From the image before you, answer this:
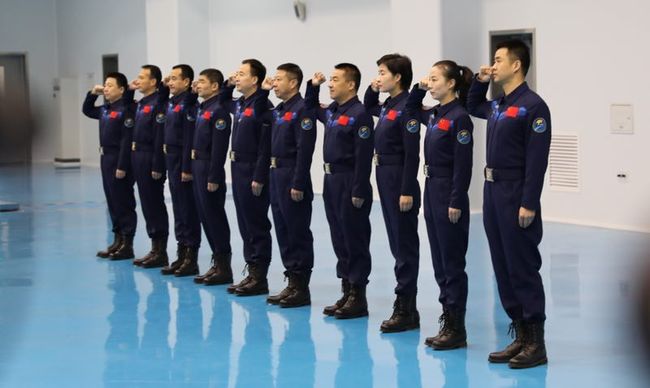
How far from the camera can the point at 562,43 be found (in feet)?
42.5

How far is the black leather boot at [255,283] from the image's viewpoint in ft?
28.4

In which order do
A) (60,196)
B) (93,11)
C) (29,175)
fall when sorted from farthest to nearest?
(93,11)
(29,175)
(60,196)

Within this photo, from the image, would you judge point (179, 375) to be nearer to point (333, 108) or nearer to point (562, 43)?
point (333, 108)

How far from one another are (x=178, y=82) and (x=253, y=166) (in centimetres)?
158

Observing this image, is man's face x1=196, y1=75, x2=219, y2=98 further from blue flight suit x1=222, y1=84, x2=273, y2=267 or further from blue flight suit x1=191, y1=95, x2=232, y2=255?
blue flight suit x1=222, y1=84, x2=273, y2=267

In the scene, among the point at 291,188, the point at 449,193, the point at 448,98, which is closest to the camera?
the point at 449,193

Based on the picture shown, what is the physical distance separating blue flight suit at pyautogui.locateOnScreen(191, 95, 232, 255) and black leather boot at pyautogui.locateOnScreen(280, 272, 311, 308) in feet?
4.13

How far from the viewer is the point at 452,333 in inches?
256

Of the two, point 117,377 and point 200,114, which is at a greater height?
point 200,114

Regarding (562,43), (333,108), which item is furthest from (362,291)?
(562,43)

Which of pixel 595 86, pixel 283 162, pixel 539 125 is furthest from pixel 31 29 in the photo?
pixel 539 125

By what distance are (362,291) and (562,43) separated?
258 inches

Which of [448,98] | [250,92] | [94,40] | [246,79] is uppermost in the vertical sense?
[94,40]

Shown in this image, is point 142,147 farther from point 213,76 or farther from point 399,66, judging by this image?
point 399,66
